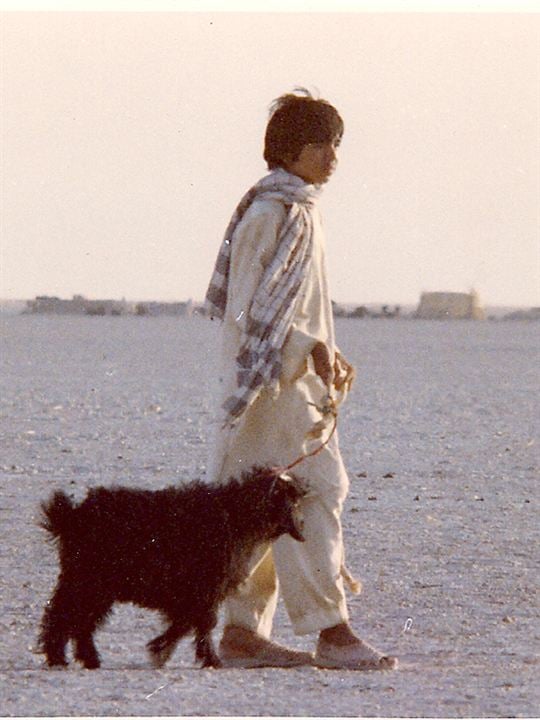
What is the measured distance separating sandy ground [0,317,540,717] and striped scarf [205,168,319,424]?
0.97 metres

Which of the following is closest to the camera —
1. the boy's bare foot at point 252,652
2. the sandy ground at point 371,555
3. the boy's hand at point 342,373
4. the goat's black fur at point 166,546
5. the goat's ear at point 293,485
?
the sandy ground at point 371,555

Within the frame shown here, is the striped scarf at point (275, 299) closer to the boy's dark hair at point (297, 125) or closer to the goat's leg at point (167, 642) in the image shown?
the boy's dark hair at point (297, 125)

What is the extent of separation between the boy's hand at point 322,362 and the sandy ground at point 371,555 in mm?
991

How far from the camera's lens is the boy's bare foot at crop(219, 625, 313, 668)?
612 cm

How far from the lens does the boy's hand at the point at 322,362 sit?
6039mm

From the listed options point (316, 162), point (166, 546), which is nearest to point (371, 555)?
point (166, 546)

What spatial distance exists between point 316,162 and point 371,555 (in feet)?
10.6

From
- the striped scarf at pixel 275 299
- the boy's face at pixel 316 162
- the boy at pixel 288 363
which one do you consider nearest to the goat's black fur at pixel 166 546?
the boy at pixel 288 363

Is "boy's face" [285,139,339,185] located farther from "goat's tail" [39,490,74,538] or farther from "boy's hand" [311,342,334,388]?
"goat's tail" [39,490,74,538]

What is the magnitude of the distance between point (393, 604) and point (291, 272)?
2.08 meters

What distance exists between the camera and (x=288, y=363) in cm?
602

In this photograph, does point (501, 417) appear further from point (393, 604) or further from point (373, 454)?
point (393, 604)

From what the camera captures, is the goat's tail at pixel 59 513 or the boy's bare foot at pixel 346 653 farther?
the boy's bare foot at pixel 346 653

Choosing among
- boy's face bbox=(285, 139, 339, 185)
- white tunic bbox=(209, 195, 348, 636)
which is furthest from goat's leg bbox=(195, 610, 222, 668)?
boy's face bbox=(285, 139, 339, 185)
